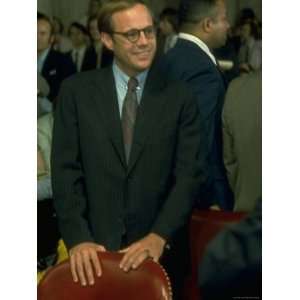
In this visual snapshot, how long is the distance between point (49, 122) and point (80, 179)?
19 cm

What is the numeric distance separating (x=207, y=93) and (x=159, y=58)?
172 mm

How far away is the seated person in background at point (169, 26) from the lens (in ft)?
7.59

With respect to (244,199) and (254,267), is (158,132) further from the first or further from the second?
(254,267)

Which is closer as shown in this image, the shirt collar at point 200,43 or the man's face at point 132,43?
the man's face at point 132,43

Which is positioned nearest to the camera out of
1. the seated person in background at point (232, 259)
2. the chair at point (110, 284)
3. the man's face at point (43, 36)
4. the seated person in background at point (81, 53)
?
the seated person in background at point (232, 259)

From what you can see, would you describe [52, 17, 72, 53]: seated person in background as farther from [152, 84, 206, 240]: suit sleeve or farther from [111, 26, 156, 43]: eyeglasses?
[152, 84, 206, 240]: suit sleeve

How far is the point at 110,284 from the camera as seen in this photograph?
200 centimetres

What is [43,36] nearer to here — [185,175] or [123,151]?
[123,151]

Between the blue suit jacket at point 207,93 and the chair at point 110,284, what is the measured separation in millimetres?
464

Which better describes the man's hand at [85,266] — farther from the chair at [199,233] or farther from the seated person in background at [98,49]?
the seated person in background at [98,49]

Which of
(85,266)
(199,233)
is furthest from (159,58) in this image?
(85,266)

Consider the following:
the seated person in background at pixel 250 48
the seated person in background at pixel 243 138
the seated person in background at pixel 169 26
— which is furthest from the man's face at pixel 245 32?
the seated person in background at pixel 169 26

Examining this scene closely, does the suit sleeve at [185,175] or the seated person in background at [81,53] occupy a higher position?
the seated person in background at [81,53]
